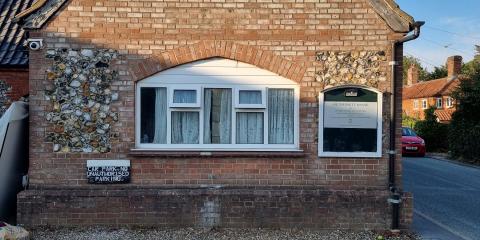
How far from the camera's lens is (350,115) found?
7.83 meters

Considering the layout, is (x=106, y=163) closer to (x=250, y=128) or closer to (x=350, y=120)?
(x=250, y=128)

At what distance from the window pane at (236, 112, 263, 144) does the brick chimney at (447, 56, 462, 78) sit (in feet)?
126

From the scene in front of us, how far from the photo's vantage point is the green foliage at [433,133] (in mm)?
29234

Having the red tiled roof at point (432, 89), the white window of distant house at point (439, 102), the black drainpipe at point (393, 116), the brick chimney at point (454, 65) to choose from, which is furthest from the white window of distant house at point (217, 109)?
the white window of distant house at point (439, 102)

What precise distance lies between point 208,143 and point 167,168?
81 cm

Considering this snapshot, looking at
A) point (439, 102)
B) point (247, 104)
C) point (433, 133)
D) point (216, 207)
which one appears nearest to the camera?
point (216, 207)

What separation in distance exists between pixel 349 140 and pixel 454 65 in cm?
3881

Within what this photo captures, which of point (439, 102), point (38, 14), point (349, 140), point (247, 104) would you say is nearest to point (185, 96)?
point (247, 104)

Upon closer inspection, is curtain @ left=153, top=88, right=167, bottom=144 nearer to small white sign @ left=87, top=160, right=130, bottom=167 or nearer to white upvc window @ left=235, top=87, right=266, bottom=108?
small white sign @ left=87, top=160, right=130, bottom=167

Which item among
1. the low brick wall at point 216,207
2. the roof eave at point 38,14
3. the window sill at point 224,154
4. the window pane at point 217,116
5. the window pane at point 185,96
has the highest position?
the roof eave at point 38,14

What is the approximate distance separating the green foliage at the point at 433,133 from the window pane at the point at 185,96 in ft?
82.5

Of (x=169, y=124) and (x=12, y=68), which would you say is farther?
(x=12, y=68)

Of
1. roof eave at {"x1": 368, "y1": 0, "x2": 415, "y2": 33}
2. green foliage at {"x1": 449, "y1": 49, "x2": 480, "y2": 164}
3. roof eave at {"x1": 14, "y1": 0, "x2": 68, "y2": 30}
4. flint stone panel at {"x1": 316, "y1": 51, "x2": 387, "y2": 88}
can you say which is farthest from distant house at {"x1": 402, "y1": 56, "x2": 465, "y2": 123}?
roof eave at {"x1": 14, "y1": 0, "x2": 68, "y2": 30}

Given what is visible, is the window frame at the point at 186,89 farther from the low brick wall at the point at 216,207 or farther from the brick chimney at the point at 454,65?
the brick chimney at the point at 454,65
